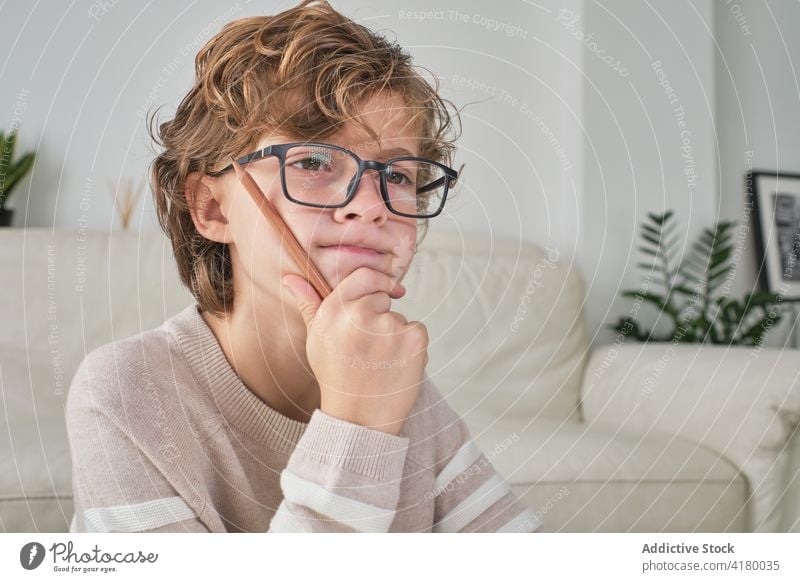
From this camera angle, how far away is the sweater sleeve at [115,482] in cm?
43

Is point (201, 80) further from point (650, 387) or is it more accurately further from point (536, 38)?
point (650, 387)

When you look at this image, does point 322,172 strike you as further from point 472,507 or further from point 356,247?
point 472,507

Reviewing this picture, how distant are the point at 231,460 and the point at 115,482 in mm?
81

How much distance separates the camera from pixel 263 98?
0.48m

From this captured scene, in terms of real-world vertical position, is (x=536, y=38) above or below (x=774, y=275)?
above

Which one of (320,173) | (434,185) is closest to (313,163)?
(320,173)

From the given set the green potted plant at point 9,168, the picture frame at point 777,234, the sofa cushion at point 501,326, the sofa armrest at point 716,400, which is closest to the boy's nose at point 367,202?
the sofa cushion at point 501,326

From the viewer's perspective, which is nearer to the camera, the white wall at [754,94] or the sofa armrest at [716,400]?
the sofa armrest at [716,400]

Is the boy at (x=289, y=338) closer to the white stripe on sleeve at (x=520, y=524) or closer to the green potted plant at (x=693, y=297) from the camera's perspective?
the white stripe on sleeve at (x=520, y=524)

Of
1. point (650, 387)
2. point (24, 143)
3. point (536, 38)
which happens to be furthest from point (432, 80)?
point (650, 387)

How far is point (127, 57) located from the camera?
0.63 m

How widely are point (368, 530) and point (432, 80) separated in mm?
369

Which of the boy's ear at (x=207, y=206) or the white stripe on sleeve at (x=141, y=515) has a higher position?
the boy's ear at (x=207, y=206)
